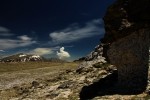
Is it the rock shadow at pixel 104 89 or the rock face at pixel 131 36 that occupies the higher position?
the rock face at pixel 131 36

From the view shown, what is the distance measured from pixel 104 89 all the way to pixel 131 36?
24.0ft

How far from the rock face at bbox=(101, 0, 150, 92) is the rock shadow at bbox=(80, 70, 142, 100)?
0.90m

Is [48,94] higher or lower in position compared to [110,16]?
lower

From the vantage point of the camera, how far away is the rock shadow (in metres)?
33.0

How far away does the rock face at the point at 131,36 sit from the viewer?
3047 centimetres

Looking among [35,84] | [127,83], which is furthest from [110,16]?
[35,84]

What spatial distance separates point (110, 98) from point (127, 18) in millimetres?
7989

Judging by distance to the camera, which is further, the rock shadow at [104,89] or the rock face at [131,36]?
the rock shadow at [104,89]

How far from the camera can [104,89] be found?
35.8 meters

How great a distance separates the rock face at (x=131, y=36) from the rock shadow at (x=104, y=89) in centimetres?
90

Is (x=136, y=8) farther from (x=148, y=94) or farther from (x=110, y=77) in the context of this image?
(x=110, y=77)

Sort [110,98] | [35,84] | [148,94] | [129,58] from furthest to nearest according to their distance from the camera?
[35,84]
[129,58]
[110,98]
[148,94]

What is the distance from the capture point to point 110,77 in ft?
134

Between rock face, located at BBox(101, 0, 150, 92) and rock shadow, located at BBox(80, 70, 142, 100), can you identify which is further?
rock shadow, located at BBox(80, 70, 142, 100)
